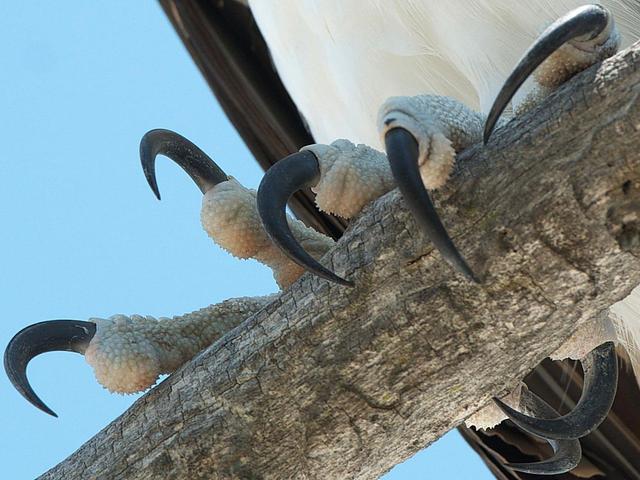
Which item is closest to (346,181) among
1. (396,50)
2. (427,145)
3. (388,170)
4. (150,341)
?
(388,170)

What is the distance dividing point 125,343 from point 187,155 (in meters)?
0.31

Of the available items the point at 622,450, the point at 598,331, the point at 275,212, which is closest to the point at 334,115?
the point at 622,450

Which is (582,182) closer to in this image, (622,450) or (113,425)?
(113,425)

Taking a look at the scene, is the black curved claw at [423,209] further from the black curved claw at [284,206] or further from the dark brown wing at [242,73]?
the dark brown wing at [242,73]

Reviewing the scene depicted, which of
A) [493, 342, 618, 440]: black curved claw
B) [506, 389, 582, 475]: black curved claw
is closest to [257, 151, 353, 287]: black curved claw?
[493, 342, 618, 440]: black curved claw

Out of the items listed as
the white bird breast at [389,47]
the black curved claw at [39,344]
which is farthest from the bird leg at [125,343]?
the white bird breast at [389,47]

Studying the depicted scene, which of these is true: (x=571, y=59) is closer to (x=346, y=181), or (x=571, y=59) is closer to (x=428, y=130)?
(x=428, y=130)

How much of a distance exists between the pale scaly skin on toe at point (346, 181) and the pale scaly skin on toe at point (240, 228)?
0.64 feet

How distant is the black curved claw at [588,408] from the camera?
1731 millimetres

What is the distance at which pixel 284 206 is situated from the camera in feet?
5.06

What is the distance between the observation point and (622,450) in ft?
9.21

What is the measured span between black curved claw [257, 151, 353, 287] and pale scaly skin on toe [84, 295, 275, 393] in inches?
10.3

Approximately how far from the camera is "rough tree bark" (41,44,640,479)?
4.75 ft

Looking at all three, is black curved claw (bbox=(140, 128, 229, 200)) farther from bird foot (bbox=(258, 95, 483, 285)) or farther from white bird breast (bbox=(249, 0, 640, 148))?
white bird breast (bbox=(249, 0, 640, 148))
